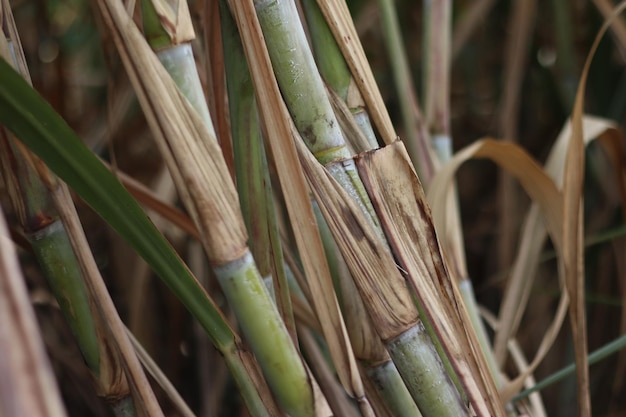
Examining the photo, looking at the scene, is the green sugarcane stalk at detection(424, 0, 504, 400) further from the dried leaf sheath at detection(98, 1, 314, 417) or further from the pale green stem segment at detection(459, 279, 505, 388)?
the dried leaf sheath at detection(98, 1, 314, 417)

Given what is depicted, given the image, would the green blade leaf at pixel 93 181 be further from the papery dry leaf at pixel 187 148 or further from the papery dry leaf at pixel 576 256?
the papery dry leaf at pixel 576 256

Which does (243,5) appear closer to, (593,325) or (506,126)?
(506,126)

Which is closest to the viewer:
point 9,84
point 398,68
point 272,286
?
point 9,84

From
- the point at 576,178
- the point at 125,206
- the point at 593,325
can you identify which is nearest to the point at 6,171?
the point at 125,206

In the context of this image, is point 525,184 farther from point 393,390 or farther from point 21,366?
point 21,366

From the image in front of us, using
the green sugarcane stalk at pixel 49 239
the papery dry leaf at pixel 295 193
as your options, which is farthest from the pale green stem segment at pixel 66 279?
the papery dry leaf at pixel 295 193

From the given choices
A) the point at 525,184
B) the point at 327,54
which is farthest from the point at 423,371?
the point at 525,184
